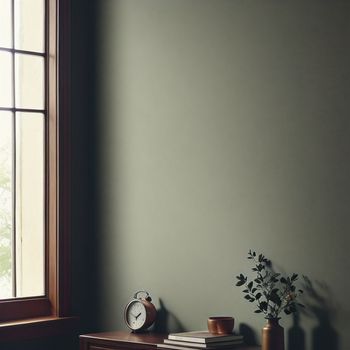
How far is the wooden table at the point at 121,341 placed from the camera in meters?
4.30

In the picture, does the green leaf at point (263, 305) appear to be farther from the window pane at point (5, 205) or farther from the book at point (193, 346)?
the window pane at point (5, 205)

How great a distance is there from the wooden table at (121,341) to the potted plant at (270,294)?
615 mm

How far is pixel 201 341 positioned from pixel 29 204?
1689 mm

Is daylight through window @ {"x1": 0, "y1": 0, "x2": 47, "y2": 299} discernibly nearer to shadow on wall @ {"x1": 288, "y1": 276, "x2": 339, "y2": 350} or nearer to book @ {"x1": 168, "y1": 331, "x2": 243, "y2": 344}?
book @ {"x1": 168, "y1": 331, "x2": 243, "y2": 344}

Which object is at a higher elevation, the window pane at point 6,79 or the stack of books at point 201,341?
the window pane at point 6,79

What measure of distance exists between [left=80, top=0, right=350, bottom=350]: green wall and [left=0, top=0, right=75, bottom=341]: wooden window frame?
22cm

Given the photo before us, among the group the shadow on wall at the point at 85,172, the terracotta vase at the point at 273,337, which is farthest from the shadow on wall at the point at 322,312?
the shadow on wall at the point at 85,172

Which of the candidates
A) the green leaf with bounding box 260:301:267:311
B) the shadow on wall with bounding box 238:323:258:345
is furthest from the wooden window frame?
the green leaf with bounding box 260:301:267:311

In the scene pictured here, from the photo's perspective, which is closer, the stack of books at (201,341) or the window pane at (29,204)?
the stack of books at (201,341)

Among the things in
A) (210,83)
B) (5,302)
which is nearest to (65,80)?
(210,83)

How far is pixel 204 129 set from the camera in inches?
176

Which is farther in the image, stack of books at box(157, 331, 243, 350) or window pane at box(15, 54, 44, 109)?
window pane at box(15, 54, 44, 109)

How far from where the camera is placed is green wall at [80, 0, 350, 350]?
384 cm

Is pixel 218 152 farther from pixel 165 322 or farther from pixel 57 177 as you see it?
pixel 57 177
